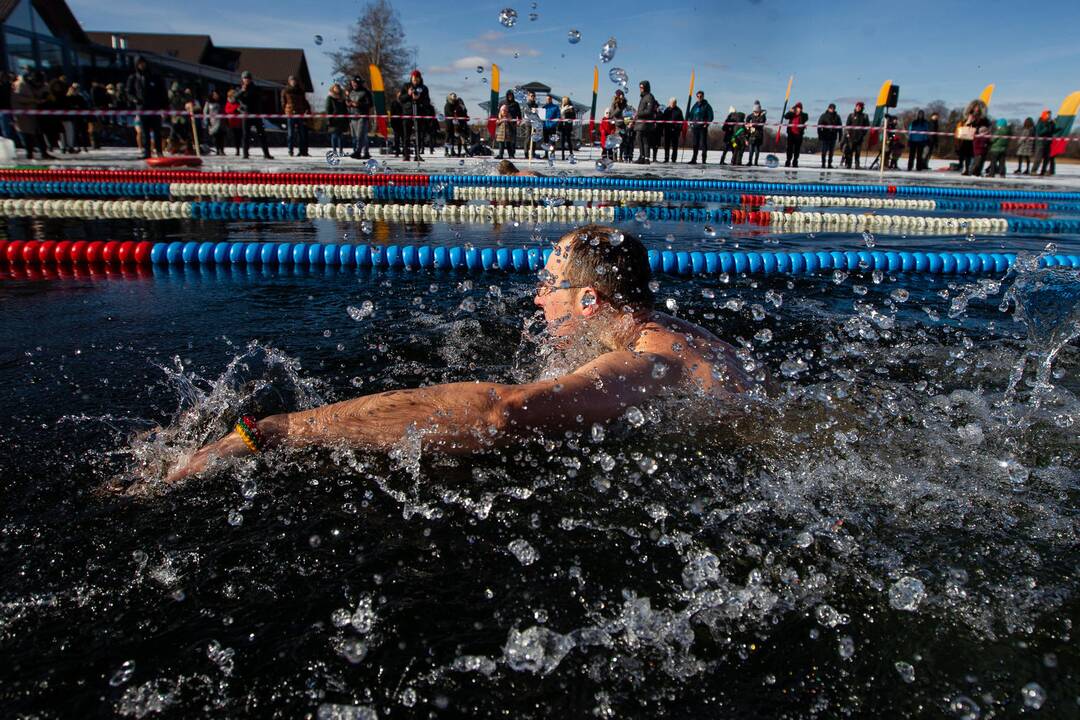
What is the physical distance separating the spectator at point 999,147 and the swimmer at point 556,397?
18189 mm

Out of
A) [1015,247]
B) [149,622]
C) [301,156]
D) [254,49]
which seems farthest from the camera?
[254,49]

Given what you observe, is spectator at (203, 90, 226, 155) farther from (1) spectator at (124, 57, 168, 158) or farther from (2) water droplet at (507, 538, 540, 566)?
(2) water droplet at (507, 538, 540, 566)

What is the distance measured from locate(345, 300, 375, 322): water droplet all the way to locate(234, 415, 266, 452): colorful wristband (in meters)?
2.15

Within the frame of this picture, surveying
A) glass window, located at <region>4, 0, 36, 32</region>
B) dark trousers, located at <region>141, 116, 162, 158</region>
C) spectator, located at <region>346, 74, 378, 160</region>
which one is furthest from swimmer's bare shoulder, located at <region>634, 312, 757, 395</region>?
glass window, located at <region>4, 0, 36, 32</region>

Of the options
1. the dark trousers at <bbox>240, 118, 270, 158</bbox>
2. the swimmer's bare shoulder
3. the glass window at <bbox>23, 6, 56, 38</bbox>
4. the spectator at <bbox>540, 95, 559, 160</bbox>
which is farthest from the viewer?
the glass window at <bbox>23, 6, 56, 38</bbox>

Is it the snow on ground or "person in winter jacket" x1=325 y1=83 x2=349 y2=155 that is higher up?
"person in winter jacket" x1=325 y1=83 x2=349 y2=155

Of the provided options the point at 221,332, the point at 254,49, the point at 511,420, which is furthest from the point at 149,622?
the point at 254,49

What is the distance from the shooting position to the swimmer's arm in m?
2.14

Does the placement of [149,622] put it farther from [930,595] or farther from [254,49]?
[254,49]

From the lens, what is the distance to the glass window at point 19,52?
1880 cm

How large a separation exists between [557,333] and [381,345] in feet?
4.27

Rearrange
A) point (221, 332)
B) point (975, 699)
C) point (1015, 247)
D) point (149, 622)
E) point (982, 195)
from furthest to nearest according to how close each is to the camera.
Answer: point (982, 195) < point (1015, 247) < point (221, 332) < point (149, 622) < point (975, 699)

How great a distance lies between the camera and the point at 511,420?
2.14m

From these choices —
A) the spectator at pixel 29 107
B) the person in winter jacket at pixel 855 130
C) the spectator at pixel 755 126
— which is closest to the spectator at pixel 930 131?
the person in winter jacket at pixel 855 130
